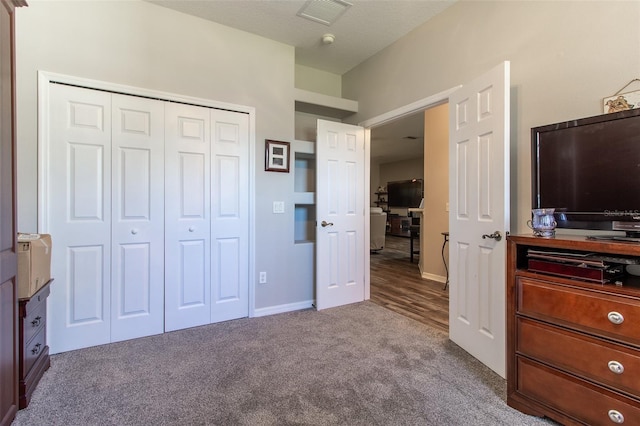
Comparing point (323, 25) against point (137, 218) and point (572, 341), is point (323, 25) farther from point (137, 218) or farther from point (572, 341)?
point (572, 341)

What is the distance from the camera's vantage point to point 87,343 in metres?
2.35

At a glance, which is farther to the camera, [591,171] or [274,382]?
[274,382]

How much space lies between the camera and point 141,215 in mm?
2541

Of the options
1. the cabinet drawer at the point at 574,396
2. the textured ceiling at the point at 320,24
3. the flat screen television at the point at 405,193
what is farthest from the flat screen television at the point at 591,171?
the flat screen television at the point at 405,193

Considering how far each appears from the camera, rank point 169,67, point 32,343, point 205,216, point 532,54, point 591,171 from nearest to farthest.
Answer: point 591,171 < point 32,343 < point 532,54 < point 169,67 < point 205,216

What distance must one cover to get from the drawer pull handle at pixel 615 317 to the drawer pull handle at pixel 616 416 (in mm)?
370

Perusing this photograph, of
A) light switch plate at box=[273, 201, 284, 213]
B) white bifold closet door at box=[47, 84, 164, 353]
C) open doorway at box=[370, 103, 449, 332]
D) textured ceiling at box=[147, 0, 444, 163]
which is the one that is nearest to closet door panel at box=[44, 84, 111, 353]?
white bifold closet door at box=[47, 84, 164, 353]

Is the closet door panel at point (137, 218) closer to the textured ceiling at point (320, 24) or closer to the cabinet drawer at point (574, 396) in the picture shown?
the textured ceiling at point (320, 24)

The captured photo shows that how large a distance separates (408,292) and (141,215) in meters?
3.10

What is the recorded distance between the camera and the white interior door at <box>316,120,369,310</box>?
3238mm

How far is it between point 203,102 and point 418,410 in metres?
2.85

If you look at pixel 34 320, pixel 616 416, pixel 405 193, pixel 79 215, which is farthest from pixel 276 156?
pixel 405 193

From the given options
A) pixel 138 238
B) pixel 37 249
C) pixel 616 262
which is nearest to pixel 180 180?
pixel 138 238

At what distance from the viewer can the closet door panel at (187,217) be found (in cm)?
265
